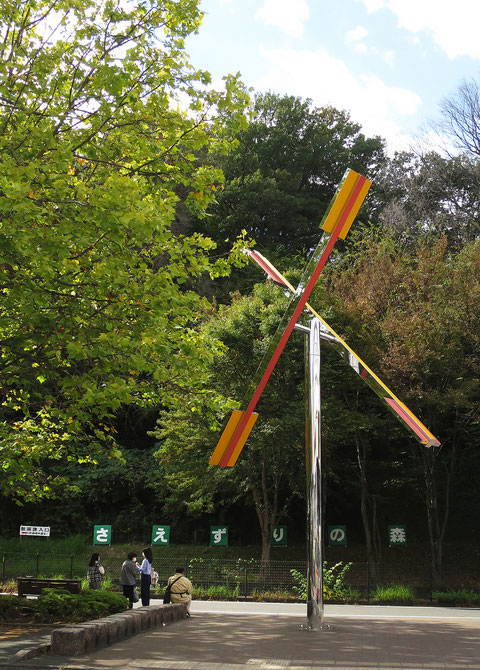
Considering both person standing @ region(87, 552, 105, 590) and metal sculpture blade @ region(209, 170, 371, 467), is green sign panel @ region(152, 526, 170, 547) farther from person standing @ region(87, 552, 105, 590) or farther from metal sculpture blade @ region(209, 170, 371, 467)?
metal sculpture blade @ region(209, 170, 371, 467)

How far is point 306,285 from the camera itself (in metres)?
12.0

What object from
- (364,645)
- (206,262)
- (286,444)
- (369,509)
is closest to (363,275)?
(286,444)

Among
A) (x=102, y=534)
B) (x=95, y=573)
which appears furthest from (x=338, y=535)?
(x=95, y=573)

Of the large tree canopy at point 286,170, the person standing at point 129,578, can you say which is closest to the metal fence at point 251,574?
the person standing at point 129,578

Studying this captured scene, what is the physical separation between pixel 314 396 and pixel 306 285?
2079mm

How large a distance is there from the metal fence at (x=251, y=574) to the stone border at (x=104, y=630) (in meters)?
8.76

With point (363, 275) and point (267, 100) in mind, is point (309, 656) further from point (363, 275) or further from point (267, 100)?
point (267, 100)

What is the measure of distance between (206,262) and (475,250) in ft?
53.3

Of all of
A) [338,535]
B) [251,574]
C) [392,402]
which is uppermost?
[392,402]

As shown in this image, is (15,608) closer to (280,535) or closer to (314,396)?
(314,396)

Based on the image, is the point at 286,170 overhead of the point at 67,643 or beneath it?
overhead

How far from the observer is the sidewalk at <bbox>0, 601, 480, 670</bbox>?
343 inches

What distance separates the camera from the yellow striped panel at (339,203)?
11.8m

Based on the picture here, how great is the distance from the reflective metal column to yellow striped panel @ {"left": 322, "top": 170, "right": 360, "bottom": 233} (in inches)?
81.8
